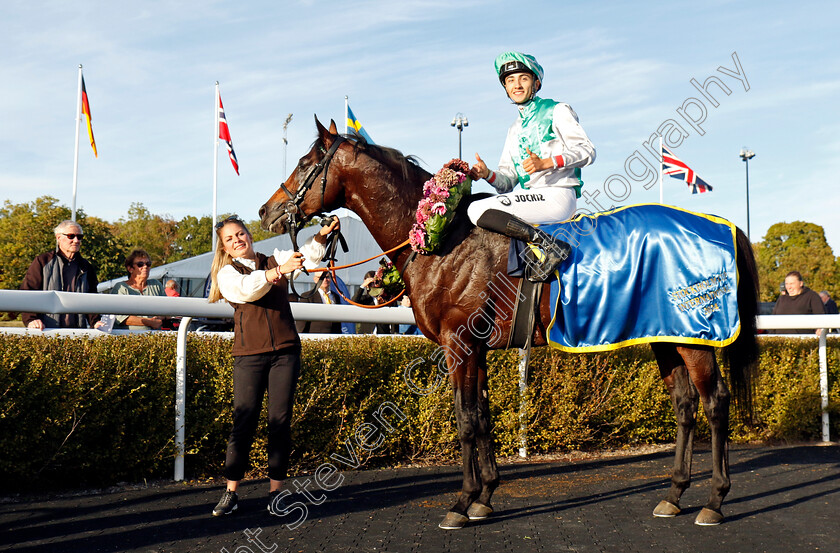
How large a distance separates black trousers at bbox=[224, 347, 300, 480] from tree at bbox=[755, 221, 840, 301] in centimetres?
3561

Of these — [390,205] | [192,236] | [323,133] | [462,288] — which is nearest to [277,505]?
[462,288]

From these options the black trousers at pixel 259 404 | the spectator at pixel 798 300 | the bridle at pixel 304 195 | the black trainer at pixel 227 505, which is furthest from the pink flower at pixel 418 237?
the spectator at pixel 798 300

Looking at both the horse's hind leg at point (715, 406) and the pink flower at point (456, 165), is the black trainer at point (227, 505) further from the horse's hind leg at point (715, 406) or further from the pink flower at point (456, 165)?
the horse's hind leg at point (715, 406)

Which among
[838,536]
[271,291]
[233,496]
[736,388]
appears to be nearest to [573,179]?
[736,388]

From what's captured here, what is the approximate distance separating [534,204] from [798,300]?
660 centimetres

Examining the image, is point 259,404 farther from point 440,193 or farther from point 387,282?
point 440,193

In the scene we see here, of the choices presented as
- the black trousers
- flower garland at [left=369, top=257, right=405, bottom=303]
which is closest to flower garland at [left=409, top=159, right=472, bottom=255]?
flower garland at [left=369, top=257, right=405, bottom=303]

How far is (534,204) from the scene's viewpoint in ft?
13.7

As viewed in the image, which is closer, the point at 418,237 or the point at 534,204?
the point at 418,237

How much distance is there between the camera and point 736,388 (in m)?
4.47

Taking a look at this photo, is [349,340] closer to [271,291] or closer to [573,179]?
[271,291]

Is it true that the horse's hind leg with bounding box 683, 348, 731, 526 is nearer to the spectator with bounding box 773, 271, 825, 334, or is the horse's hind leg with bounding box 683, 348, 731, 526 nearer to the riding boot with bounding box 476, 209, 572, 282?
the riding boot with bounding box 476, 209, 572, 282

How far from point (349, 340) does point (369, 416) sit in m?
0.64

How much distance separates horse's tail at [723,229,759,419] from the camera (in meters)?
4.27
